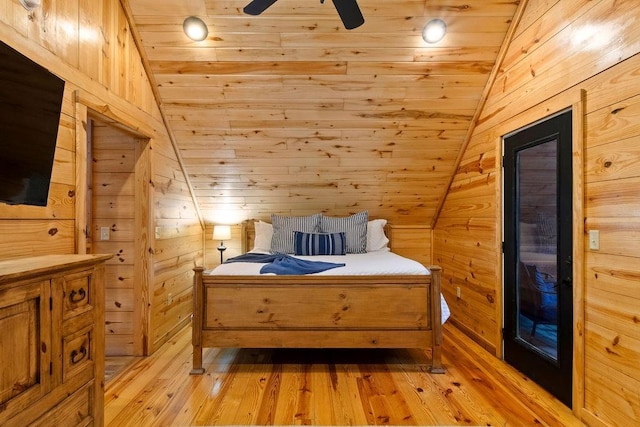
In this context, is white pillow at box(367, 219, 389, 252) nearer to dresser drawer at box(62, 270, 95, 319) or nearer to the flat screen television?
dresser drawer at box(62, 270, 95, 319)

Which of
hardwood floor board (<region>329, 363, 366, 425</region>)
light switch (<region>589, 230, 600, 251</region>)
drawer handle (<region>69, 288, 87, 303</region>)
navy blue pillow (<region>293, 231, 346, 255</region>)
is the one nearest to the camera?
drawer handle (<region>69, 288, 87, 303</region>)

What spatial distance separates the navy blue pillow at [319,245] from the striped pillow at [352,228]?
189 mm

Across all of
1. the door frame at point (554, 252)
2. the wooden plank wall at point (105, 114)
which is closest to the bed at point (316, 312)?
the door frame at point (554, 252)

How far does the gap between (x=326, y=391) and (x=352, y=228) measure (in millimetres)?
1926

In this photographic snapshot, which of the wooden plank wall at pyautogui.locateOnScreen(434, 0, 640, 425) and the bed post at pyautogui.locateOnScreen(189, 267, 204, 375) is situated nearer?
the wooden plank wall at pyautogui.locateOnScreen(434, 0, 640, 425)

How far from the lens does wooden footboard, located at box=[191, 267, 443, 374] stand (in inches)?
94.1

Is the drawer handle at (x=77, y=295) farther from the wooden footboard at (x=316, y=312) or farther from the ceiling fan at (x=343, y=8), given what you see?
the ceiling fan at (x=343, y=8)

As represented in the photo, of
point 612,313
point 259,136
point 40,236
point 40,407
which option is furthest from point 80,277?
point 612,313

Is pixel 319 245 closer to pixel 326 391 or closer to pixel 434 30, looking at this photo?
pixel 326 391

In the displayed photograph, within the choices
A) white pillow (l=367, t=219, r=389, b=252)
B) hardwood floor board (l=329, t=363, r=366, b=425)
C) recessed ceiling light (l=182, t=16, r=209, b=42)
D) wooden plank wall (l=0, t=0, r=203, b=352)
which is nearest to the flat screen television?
wooden plank wall (l=0, t=0, r=203, b=352)

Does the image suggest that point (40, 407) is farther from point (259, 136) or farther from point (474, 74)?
point (474, 74)

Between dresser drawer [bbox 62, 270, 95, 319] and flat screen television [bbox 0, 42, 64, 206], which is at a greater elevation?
flat screen television [bbox 0, 42, 64, 206]

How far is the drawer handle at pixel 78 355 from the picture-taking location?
4.20 feet

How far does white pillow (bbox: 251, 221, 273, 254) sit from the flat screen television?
2.39m
